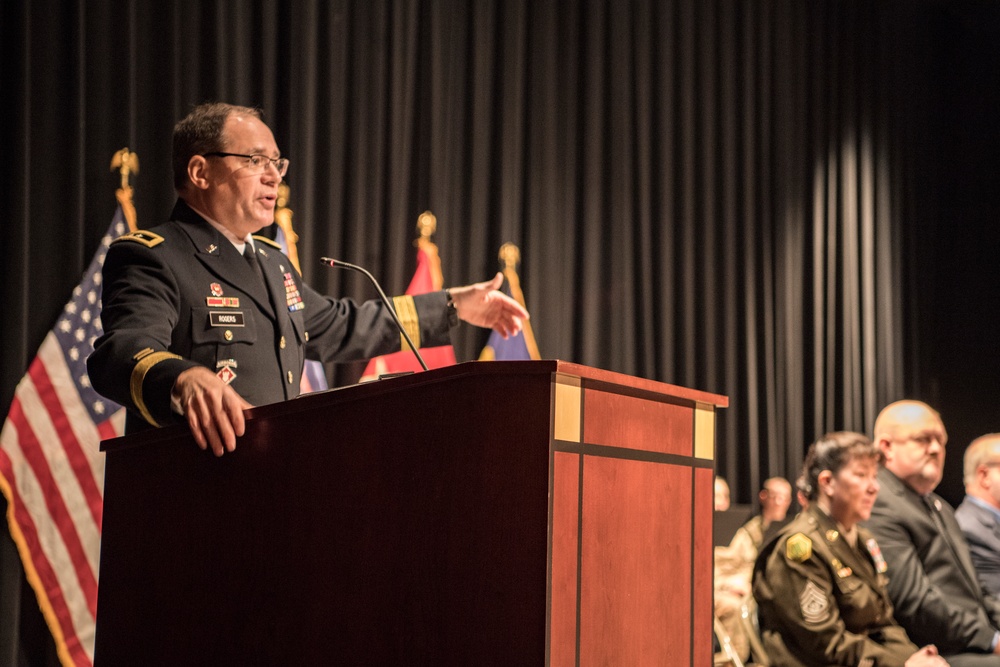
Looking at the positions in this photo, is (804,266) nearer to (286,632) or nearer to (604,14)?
(604,14)

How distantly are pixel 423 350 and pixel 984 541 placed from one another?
2.38 metres

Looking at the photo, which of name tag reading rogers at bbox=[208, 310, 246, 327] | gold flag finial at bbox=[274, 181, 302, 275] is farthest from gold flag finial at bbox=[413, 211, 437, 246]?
name tag reading rogers at bbox=[208, 310, 246, 327]

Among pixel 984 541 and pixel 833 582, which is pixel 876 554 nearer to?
pixel 833 582

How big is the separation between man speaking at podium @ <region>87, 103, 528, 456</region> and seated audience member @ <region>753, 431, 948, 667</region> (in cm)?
142

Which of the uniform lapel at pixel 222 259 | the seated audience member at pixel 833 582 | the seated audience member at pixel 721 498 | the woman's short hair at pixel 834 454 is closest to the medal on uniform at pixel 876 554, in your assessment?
the seated audience member at pixel 833 582

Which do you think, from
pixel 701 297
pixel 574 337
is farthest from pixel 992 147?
pixel 574 337

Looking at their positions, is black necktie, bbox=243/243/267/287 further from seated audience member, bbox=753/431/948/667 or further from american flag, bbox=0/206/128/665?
seated audience member, bbox=753/431/948/667

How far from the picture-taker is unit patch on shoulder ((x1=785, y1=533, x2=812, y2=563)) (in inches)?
127

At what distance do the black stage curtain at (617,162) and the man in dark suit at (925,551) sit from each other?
5.38 ft

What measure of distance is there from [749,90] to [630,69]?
0.84 m

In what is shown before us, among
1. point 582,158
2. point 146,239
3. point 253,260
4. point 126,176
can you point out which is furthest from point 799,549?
point 582,158

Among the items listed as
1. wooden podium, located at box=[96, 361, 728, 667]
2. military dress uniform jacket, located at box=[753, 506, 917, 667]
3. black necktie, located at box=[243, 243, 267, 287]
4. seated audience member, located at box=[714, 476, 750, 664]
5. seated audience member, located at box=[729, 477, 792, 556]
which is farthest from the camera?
seated audience member, located at box=[729, 477, 792, 556]

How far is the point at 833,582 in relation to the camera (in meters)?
3.27

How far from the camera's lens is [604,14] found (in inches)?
219
